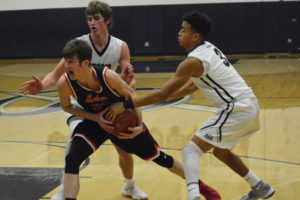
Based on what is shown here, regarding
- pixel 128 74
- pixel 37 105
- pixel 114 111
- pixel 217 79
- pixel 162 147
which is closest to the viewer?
pixel 217 79

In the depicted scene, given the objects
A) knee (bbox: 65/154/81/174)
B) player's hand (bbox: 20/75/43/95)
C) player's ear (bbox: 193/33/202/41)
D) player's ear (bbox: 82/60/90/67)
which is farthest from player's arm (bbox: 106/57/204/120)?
player's hand (bbox: 20/75/43/95)

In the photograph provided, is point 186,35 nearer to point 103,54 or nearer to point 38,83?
point 103,54

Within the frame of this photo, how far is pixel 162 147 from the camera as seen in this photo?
6.32 m

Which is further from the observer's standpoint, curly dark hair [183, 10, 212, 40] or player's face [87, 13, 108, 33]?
player's face [87, 13, 108, 33]

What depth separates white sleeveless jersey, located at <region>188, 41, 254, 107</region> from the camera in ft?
12.7

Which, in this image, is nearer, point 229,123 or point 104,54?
point 229,123

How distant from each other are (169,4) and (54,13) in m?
4.15

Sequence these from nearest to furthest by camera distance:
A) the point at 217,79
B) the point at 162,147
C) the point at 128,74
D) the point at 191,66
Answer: the point at 191,66, the point at 217,79, the point at 128,74, the point at 162,147

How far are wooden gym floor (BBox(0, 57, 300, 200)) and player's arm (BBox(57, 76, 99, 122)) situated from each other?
94 centimetres

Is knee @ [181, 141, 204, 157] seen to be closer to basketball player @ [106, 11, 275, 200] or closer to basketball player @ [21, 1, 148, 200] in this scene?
basketball player @ [106, 11, 275, 200]

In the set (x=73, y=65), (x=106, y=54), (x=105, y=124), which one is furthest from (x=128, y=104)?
(x=106, y=54)

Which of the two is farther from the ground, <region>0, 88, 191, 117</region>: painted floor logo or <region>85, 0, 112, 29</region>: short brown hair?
<region>85, 0, 112, 29</region>: short brown hair

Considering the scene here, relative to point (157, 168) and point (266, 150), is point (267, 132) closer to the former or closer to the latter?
point (266, 150)

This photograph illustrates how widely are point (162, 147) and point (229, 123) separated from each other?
248 centimetres
